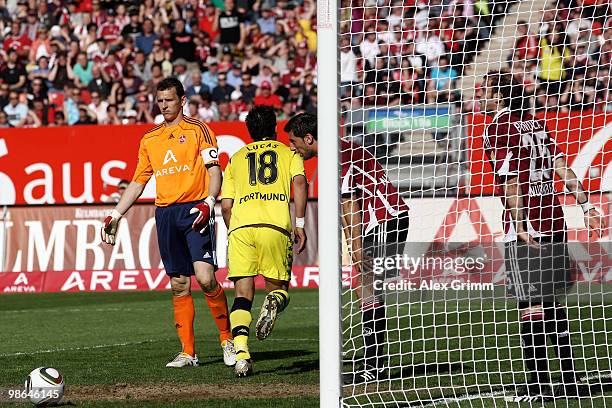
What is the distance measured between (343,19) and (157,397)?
2.67 meters

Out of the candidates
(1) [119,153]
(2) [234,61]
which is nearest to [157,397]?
(1) [119,153]

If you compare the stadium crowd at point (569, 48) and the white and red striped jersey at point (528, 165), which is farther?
the stadium crowd at point (569, 48)

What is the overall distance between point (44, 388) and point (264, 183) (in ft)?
8.06

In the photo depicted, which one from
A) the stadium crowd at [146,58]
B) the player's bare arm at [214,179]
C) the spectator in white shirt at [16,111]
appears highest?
the stadium crowd at [146,58]

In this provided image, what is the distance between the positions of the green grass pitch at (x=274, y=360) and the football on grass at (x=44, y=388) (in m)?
0.17

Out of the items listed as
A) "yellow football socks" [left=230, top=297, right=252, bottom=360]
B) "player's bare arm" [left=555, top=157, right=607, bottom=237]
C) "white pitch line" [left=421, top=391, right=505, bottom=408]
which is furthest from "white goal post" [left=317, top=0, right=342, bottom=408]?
"yellow football socks" [left=230, top=297, right=252, bottom=360]

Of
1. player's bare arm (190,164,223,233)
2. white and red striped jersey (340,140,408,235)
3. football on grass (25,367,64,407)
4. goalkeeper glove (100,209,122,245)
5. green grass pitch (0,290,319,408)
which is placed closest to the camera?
football on grass (25,367,64,407)

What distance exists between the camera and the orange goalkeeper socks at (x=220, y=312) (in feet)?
30.7

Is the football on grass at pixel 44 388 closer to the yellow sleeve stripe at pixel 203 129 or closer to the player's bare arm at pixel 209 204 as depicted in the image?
the player's bare arm at pixel 209 204

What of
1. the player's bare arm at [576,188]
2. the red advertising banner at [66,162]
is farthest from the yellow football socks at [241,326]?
the red advertising banner at [66,162]

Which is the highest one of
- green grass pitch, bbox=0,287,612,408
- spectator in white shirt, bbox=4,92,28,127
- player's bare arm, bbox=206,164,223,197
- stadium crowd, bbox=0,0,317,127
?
stadium crowd, bbox=0,0,317,127

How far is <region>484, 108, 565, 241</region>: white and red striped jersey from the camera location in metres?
7.36

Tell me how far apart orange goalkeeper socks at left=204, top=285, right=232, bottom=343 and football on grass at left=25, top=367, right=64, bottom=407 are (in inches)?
93.2

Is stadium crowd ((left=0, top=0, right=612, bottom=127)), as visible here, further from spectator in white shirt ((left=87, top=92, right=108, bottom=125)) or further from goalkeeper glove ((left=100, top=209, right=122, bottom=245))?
goalkeeper glove ((left=100, top=209, right=122, bottom=245))
